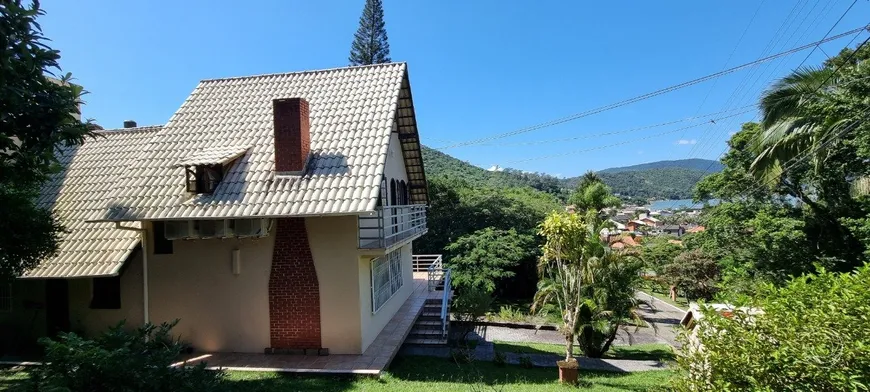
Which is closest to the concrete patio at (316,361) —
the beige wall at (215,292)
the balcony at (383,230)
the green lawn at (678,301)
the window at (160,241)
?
the beige wall at (215,292)

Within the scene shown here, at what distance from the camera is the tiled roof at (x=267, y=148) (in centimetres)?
923

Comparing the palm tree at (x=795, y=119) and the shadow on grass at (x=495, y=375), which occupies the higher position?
the palm tree at (x=795, y=119)

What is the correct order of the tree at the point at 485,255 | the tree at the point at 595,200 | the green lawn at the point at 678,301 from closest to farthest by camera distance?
the tree at the point at 485,255 < the tree at the point at 595,200 < the green lawn at the point at 678,301

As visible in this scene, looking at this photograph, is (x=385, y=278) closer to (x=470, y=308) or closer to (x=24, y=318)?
(x=470, y=308)

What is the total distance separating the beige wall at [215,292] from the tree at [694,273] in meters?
27.1

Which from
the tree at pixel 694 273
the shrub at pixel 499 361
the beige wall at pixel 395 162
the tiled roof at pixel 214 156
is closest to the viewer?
the tiled roof at pixel 214 156

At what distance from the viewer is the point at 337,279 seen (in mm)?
9625

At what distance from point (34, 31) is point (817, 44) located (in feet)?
44.5

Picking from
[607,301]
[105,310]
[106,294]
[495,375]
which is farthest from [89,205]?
[607,301]

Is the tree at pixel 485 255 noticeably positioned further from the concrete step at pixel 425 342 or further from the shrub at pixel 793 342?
the shrub at pixel 793 342

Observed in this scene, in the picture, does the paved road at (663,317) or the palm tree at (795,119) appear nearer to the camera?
the palm tree at (795,119)

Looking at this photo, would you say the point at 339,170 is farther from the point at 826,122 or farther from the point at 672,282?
the point at 672,282

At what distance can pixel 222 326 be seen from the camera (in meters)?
10.0

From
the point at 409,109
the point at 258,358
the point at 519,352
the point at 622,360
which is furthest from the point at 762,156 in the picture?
the point at 258,358
